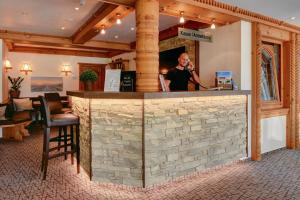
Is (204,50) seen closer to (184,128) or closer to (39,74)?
(184,128)

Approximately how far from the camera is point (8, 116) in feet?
21.5

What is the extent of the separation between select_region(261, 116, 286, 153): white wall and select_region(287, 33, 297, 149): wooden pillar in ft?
0.50

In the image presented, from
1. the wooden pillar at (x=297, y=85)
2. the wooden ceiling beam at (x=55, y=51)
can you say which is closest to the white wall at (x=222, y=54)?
the wooden pillar at (x=297, y=85)

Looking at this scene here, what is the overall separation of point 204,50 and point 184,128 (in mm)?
2314

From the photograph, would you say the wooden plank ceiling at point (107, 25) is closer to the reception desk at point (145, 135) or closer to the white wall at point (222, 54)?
the white wall at point (222, 54)

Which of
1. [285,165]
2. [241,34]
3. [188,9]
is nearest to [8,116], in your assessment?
[188,9]

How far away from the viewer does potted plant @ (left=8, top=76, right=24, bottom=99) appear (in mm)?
8855

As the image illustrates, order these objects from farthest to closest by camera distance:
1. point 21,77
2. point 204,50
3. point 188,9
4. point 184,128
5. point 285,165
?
1. point 21,77
2. point 204,50
3. point 285,165
4. point 188,9
5. point 184,128

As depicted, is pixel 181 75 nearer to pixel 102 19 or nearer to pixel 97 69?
pixel 102 19

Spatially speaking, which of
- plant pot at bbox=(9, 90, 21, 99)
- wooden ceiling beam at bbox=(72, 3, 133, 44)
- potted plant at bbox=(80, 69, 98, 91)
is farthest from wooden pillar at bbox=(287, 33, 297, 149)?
plant pot at bbox=(9, 90, 21, 99)

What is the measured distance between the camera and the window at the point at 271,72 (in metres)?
5.37

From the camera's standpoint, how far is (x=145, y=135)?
3.22 meters

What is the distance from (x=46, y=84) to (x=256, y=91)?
27.7ft

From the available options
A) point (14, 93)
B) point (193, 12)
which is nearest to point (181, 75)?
point (193, 12)
